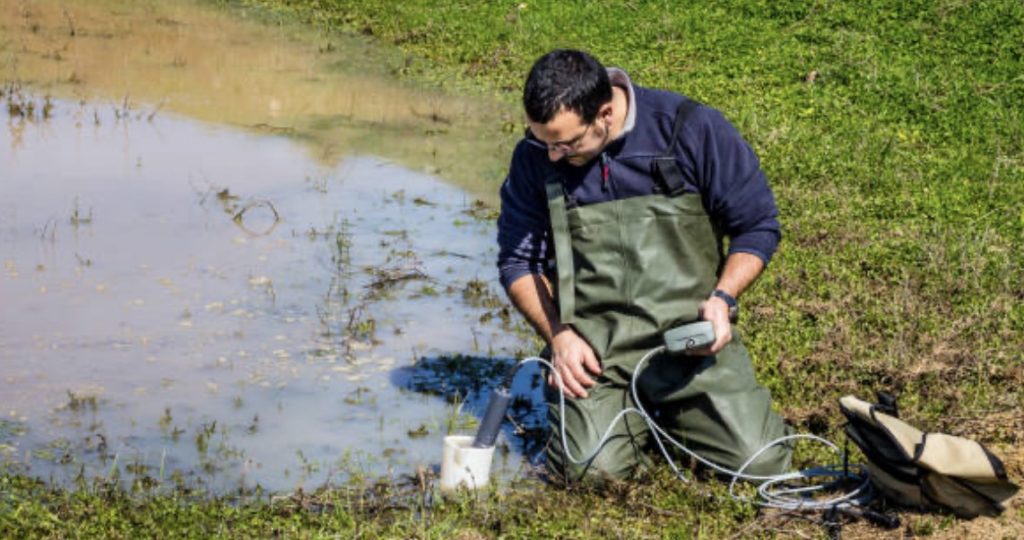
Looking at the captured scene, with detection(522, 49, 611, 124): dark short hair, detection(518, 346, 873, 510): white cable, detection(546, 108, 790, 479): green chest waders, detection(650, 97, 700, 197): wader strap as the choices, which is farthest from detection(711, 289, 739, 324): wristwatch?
detection(522, 49, 611, 124): dark short hair

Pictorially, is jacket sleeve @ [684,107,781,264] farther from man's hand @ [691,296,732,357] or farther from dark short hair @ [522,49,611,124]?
dark short hair @ [522,49,611,124]

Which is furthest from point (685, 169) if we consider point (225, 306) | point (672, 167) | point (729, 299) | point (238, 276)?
point (238, 276)

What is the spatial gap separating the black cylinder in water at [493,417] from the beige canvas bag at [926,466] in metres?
1.24

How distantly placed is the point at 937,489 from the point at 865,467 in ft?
1.47

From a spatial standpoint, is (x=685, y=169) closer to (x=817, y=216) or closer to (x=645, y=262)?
(x=645, y=262)

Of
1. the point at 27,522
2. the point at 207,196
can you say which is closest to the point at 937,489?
the point at 27,522

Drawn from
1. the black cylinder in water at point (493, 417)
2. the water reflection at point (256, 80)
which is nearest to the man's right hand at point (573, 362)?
the black cylinder in water at point (493, 417)

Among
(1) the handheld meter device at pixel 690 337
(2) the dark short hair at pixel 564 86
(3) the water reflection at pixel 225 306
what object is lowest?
(3) the water reflection at pixel 225 306

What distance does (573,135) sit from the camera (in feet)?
18.5

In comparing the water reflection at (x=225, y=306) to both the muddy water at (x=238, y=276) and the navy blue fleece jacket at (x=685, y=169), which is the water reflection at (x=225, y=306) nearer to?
the muddy water at (x=238, y=276)

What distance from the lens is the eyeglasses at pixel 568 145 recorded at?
5676 millimetres

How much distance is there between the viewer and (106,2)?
1677 centimetres

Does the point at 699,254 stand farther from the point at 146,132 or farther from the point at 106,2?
the point at 106,2

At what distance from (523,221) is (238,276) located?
282 centimetres
